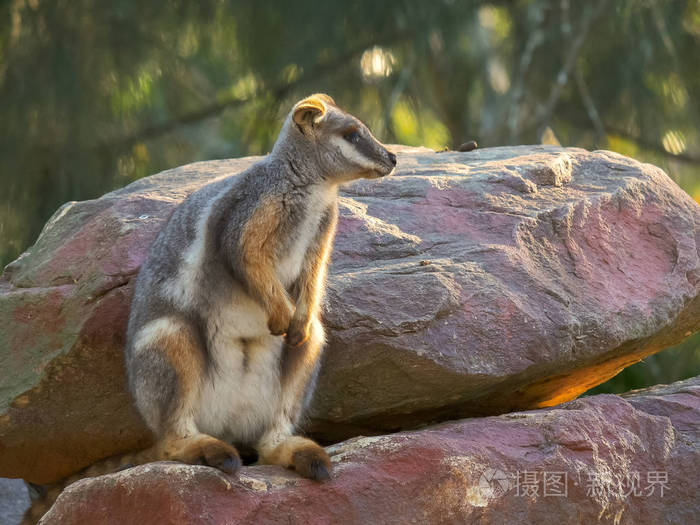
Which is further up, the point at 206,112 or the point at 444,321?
the point at 206,112

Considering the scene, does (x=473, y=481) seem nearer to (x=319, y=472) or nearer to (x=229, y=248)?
(x=319, y=472)

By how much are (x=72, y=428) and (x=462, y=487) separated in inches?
80.1

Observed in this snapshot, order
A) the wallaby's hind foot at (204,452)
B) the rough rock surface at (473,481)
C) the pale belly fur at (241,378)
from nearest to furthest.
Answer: the rough rock surface at (473,481)
the wallaby's hind foot at (204,452)
the pale belly fur at (241,378)

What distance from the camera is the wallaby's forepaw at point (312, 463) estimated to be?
432 cm

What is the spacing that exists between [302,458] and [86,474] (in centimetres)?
161

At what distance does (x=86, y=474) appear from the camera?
5473 mm

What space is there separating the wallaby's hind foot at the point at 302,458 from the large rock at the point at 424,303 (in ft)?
1.97

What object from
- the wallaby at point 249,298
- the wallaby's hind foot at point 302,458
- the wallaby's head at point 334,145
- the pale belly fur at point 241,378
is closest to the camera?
the wallaby's hind foot at point 302,458

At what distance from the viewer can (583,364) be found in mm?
5398

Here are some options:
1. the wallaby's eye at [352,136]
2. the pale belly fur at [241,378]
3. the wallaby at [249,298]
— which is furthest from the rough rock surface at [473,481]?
the wallaby's eye at [352,136]

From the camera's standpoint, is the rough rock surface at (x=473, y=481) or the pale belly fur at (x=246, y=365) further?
the pale belly fur at (x=246, y=365)

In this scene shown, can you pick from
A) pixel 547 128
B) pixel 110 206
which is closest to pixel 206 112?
pixel 547 128

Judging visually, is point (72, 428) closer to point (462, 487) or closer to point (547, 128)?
point (462, 487)

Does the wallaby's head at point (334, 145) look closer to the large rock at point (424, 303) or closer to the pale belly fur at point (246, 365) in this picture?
the pale belly fur at point (246, 365)
